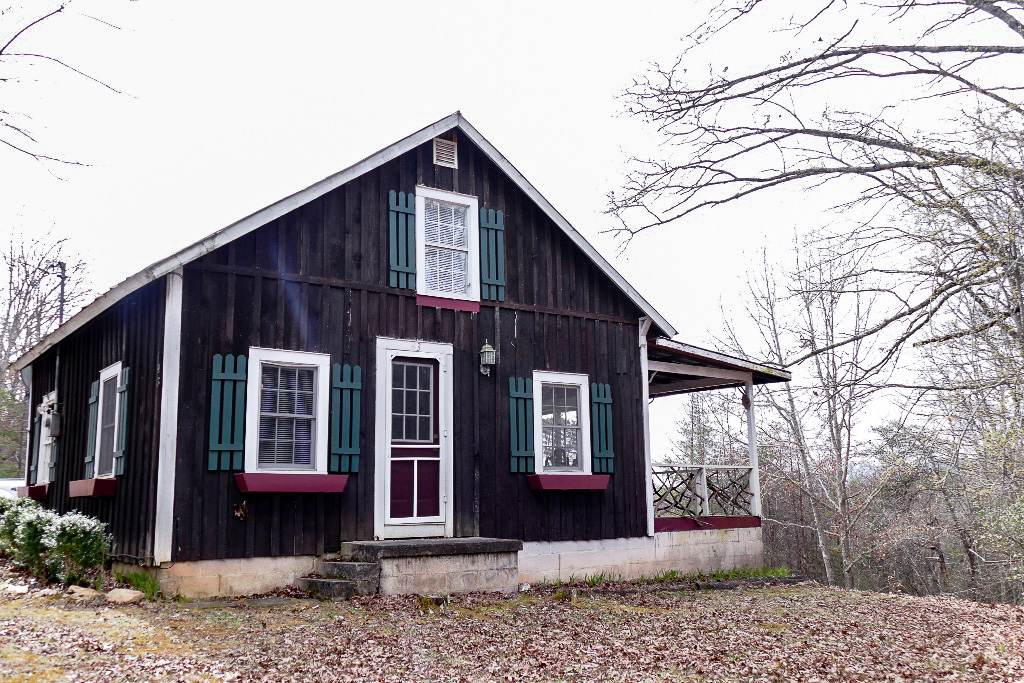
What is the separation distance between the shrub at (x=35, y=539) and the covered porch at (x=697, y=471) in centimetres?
824

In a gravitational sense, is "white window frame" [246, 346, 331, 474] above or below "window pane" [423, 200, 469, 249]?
below

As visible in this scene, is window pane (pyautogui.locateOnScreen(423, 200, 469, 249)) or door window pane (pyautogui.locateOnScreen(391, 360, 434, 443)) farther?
window pane (pyautogui.locateOnScreen(423, 200, 469, 249))

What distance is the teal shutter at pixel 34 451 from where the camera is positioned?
53.4 feet

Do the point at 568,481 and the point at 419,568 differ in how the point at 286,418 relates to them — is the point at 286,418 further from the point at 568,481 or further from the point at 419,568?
the point at 568,481

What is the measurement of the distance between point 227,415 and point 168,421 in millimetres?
640

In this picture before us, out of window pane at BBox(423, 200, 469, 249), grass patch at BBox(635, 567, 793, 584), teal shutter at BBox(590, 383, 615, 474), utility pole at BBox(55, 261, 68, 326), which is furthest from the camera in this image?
utility pole at BBox(55, 261, 68, 326)

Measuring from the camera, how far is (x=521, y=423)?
12.7 metres

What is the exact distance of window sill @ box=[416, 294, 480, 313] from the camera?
40.0 feet

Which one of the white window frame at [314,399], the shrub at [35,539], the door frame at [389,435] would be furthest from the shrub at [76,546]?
the door frame at [389,435]

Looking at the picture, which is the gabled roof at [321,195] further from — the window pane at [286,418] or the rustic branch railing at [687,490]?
the rustic branch railing at [687,490]

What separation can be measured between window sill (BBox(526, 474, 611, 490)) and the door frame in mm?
1276

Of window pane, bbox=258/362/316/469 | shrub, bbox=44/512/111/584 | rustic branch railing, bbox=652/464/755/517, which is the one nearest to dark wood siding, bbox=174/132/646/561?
window pane, bbox=258/362/316/469

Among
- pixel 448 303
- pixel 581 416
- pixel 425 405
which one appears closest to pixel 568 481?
pixel 581 416

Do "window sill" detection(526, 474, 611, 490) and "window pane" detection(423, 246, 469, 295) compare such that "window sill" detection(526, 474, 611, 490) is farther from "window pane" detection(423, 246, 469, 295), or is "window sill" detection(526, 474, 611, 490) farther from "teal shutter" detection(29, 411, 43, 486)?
"teal shutter" detection(29, 411, 43, 486)
